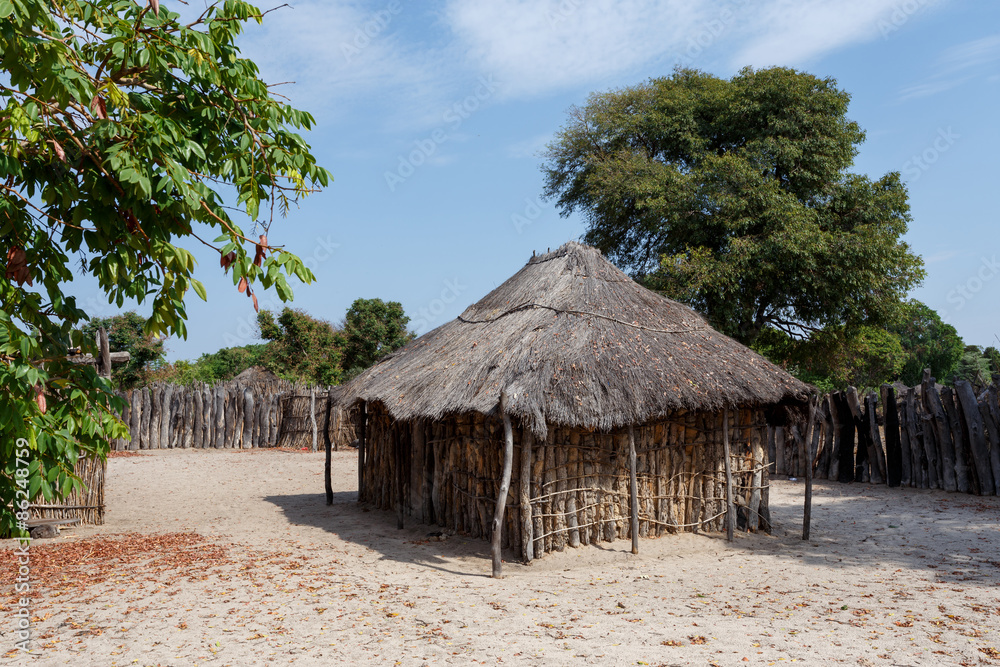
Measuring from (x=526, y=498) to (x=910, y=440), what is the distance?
29.8ft

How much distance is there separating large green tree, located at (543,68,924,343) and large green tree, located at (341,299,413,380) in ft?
29.8

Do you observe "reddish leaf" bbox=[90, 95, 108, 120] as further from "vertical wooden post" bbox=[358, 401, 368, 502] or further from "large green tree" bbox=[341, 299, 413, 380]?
"large green tree" bbox=[341, 299, 413, 380]

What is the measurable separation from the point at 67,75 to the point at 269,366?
79.5 feet

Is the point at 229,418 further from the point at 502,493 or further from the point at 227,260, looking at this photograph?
the point at 227,260

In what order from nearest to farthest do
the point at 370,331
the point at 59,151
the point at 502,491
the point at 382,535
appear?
the point at 59,151 → the point at 502,491 → the point at 382,535 → the point at 370,331

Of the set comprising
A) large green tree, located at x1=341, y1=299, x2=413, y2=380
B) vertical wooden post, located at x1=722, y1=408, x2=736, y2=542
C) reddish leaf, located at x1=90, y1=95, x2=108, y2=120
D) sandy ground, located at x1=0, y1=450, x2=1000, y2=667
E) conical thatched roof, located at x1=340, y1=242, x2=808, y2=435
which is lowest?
sandy ground, located at x1=0, y1=450, x2=1000, y2=667

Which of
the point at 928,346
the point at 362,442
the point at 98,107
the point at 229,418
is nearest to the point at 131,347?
the point at 229,418

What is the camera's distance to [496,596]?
6.64 m

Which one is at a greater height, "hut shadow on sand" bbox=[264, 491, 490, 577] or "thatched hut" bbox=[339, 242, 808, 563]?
"thatched hut" bbox=[339, 242, 808, 563]

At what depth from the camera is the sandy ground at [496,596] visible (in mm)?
5125

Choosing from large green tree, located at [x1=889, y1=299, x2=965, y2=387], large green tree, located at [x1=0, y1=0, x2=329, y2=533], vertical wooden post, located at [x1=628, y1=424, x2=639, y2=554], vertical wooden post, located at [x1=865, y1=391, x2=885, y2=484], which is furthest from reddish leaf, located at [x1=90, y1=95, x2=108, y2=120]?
large green tree, located at [x1=889, y1=299, x2=965, y2=387]

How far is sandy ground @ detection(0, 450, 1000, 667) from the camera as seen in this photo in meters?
5.12

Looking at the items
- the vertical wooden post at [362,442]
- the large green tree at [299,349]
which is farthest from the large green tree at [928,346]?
the vertical wooden post at [362,442]

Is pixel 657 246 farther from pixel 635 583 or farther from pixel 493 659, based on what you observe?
pixel 493 659
